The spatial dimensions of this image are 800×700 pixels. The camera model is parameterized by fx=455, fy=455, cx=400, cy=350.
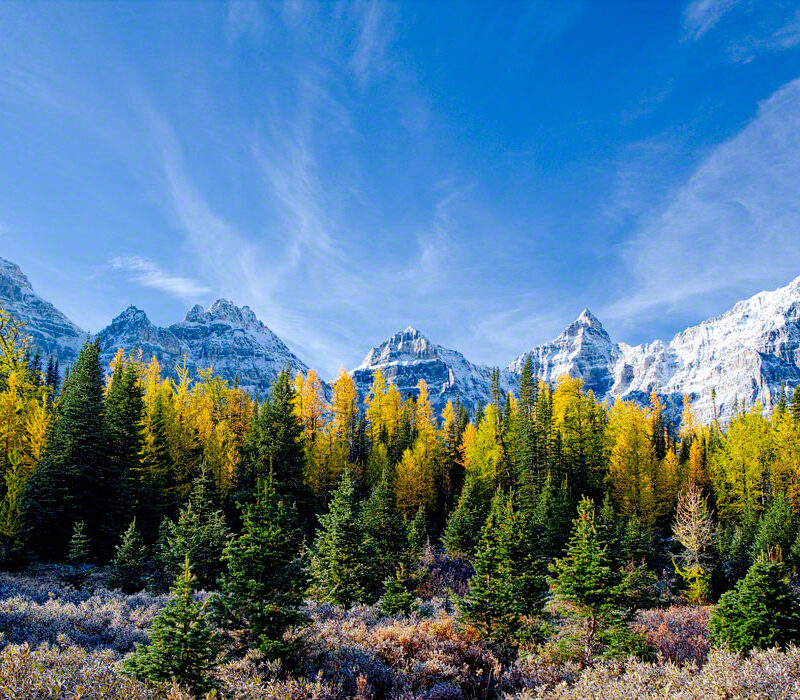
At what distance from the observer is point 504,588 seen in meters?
15.0

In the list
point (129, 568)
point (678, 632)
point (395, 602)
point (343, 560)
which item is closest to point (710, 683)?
point (395, 602)

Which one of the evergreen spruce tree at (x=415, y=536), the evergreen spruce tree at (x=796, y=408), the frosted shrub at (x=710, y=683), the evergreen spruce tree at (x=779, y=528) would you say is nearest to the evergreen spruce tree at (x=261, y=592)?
the frosted shrub at (x=710, y=683)

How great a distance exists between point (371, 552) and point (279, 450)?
16.1 meters

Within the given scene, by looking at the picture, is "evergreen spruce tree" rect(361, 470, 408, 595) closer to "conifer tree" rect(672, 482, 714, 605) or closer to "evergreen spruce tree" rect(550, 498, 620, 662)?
"evergreen spruce tree" rect(550, 498, 620, 662)

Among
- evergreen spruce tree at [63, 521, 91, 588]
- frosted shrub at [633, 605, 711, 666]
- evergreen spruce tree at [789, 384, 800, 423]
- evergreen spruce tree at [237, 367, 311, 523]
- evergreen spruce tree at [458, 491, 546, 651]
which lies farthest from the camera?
evergreen spruce tree at [789, 384, 800, 423]

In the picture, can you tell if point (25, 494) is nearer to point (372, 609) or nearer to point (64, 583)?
point (64, 583)

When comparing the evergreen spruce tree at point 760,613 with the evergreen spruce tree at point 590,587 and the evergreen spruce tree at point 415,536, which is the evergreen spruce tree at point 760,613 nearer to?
the evergreen spruce tree at point 590,587

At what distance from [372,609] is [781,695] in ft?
43.7

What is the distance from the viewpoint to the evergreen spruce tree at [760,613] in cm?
1199

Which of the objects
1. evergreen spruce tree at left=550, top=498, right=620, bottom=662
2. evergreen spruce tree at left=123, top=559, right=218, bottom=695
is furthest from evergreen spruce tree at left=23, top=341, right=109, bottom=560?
evergreen spruce tree at left=550, top=498, right=620, bottom=662

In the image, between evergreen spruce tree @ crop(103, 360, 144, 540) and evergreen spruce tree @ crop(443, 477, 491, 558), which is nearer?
evergreen spruce tree @ crop(103, 360, 144, 540)

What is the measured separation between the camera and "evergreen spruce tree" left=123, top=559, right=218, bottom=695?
314 inches

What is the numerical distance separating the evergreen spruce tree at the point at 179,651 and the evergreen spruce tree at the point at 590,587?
10.8 m

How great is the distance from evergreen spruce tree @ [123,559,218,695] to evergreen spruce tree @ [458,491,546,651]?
29.7ft
